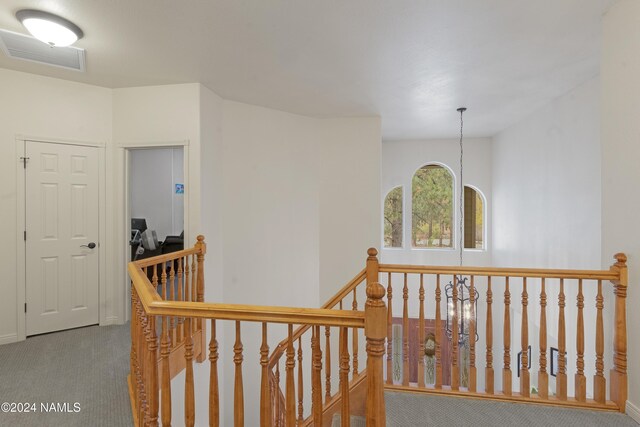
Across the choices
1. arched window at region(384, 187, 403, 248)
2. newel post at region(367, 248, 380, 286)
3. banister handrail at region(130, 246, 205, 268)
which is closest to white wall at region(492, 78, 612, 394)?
newel post at region(367, 248, 380, 286)

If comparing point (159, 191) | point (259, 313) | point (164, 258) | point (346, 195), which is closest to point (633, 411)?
point (259, 313)

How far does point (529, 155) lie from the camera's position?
16.4 feet

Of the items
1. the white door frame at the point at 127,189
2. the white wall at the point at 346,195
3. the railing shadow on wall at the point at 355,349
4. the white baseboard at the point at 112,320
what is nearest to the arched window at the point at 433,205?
the white wall at the point at 346,195

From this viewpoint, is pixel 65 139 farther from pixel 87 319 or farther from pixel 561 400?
pixel 561 400

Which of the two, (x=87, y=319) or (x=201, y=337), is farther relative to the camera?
(x=87, y=319)

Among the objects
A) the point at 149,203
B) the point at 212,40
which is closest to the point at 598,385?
the point at 212,40

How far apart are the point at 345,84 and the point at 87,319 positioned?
3847mm

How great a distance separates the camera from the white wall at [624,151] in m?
2.07

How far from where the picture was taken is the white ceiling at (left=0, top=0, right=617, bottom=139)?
2.37 meters

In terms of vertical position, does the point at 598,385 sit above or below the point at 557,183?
below

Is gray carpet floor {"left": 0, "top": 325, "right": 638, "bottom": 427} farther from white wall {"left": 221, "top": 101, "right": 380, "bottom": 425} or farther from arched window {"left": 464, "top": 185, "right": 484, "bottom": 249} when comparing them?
arched window {"left": 464, "top": 185, "right": 484, "bottom": 249}

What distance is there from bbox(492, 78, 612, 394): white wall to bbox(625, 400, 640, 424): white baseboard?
35cm

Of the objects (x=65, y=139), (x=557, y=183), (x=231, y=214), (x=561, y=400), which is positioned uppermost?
(x=65, y=139)

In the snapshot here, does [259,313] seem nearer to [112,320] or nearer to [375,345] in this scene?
[375,345]
